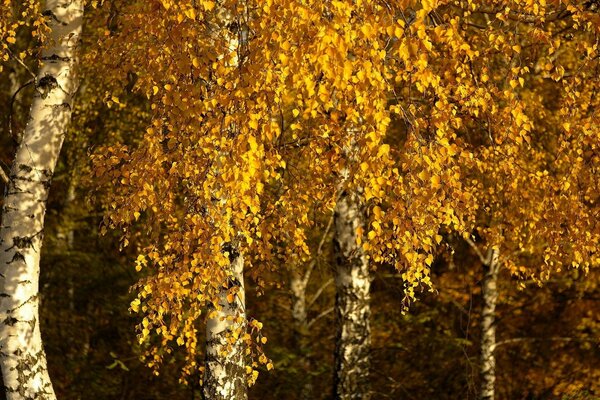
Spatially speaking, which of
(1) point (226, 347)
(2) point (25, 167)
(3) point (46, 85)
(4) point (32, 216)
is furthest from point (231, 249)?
(3) point (46, 85)

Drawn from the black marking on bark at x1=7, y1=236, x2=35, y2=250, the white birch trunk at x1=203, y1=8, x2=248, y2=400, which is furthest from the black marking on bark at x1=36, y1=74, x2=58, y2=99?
the white birch trunk at x1=203, y1=8, x2=248, y2=400

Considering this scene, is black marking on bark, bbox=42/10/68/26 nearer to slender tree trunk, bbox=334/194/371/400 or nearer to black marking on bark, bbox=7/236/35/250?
black marking on bark, bbox=7/236/35/250

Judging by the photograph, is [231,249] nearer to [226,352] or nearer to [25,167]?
[226,352]

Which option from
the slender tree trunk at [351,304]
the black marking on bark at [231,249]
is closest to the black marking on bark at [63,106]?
the black marking on bark at [231,249]

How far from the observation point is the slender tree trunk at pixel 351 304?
9.54 m

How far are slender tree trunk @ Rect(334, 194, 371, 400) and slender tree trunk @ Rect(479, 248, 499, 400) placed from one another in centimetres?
352

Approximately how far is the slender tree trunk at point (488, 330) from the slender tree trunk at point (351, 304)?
3.52 m

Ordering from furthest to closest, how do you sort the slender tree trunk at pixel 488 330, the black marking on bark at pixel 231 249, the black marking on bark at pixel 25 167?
1. the slender tree trunk at pixel 488 330
2. the black marking on bark at pixel 231 249
3. the black marking on bark at pixel 25 167

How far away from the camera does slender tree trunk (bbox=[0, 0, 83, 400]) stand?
269 inches

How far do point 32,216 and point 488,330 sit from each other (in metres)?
7.85

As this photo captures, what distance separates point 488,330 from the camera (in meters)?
12.9

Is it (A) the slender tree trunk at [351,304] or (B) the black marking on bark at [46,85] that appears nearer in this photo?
(B) the black marking on bark at [46,85]

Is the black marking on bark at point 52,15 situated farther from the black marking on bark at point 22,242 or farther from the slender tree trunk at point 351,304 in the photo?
the slender tree trunk at point 351,304

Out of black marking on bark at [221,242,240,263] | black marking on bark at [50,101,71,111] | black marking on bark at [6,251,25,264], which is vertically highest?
black marking on bark at [50,101,71,111]
